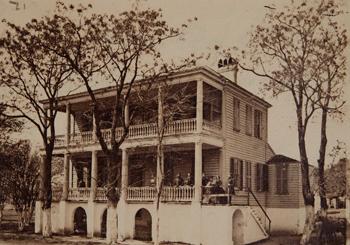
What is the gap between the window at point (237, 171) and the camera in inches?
588

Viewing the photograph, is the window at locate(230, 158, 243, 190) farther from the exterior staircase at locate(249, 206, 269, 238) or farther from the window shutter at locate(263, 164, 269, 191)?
the exterior staircase at locate(249, 206, 269, 238)

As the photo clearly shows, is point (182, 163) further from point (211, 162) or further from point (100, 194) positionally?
→ point (100, 194)

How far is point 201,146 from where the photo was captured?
45.6 ft

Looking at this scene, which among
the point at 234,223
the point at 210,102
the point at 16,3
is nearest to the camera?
the point at 16,3

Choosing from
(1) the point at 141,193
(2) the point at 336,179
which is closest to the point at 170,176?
(1) the point at 141,193

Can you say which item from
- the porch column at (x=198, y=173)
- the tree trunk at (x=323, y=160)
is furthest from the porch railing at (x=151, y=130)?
the tree trunk at (x=323, y=160)

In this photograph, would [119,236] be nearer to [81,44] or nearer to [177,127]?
[177,127]

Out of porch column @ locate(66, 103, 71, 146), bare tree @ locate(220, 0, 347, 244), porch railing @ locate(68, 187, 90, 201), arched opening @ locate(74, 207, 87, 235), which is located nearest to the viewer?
bare tree @ locate(220, 0, 347, 244)

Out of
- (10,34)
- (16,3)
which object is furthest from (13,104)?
(16,3)

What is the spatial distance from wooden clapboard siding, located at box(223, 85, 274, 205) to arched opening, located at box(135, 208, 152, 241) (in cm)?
317

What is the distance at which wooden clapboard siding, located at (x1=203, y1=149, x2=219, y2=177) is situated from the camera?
14.8m

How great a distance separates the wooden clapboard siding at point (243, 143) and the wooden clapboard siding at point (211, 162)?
0.28 metres

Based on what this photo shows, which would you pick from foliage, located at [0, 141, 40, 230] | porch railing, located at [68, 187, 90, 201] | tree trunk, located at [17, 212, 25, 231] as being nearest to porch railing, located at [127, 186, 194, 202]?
porch railing, located at [68, 187, 90, 201]

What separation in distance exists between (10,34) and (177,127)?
522cm
